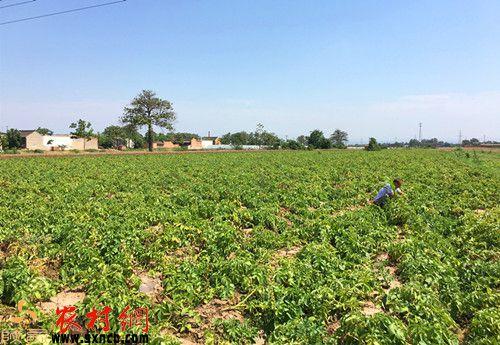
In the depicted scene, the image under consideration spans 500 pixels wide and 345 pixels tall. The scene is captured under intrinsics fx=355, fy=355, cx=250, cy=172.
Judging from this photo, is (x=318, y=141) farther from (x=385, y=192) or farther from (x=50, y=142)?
(x=385, y=192)

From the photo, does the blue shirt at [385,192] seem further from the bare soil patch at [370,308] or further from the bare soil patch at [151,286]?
the bare soil patch at [151,286]

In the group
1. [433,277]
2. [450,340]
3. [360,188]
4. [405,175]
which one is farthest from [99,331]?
Result: [405,175]

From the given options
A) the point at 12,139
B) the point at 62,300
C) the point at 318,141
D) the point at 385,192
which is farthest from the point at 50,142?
the point at 62,300

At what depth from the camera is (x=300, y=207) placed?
13055 millimetres

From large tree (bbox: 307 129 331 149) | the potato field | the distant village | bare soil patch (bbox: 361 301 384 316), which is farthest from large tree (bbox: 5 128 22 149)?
bare soil patch (bbox: 361 301 384 316)

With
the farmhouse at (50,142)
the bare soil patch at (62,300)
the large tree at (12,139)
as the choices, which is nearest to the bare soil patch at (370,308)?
the bare soil patch at (62,300)

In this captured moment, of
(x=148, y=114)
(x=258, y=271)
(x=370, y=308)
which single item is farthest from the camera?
(x=148, y=114)

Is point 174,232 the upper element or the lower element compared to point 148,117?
lower

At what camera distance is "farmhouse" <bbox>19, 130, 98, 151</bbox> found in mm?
78938

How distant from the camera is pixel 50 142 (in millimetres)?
83250

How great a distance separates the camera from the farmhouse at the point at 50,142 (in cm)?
7894

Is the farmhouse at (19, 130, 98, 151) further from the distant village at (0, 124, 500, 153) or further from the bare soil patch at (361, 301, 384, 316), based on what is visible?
the bare soil patch at (361, 301, 384, 316)

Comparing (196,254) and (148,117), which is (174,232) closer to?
(196,254)

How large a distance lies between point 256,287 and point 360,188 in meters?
13.1
